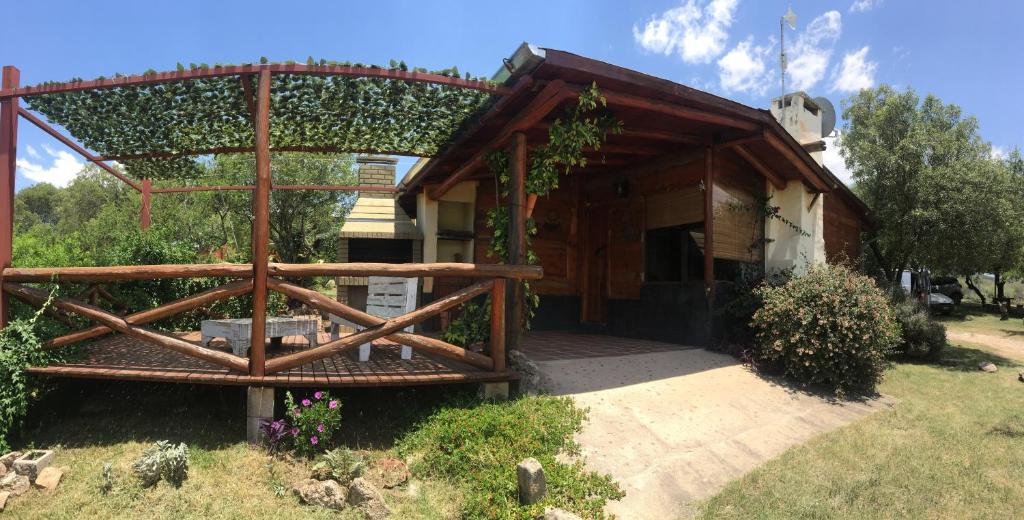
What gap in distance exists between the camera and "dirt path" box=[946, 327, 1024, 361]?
32.8 ft

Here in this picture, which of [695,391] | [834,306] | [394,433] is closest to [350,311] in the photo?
[394,433]

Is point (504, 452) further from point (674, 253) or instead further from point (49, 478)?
point (674, 253)

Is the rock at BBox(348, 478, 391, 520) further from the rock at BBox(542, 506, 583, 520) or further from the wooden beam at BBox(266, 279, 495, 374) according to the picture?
the wooden beam at BBox(266, 279, 495, 374)

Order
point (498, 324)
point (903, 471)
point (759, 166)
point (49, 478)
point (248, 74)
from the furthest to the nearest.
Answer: point (759, 166)
point (498, 324)
point (248, 74)
point (903, 471)
point (49, 478)

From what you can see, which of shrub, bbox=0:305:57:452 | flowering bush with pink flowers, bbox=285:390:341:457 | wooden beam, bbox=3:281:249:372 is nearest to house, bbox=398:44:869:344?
flowering bush with pink flowers, bbox=285:390:341:457

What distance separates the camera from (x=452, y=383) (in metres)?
4.68

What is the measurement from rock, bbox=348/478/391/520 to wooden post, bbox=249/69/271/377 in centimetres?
139

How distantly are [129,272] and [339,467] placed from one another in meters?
2.49

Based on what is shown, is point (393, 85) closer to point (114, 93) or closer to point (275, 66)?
point (275, 66)

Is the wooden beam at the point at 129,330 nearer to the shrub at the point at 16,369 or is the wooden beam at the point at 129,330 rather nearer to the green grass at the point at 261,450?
the shrub at the point at 16,369

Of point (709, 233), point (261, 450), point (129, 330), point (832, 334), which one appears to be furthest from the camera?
point (709, 233)

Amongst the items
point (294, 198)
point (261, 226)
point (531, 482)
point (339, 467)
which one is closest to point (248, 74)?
point (261, 226)

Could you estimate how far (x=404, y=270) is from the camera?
14.6ft

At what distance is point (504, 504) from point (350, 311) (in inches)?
81.1
